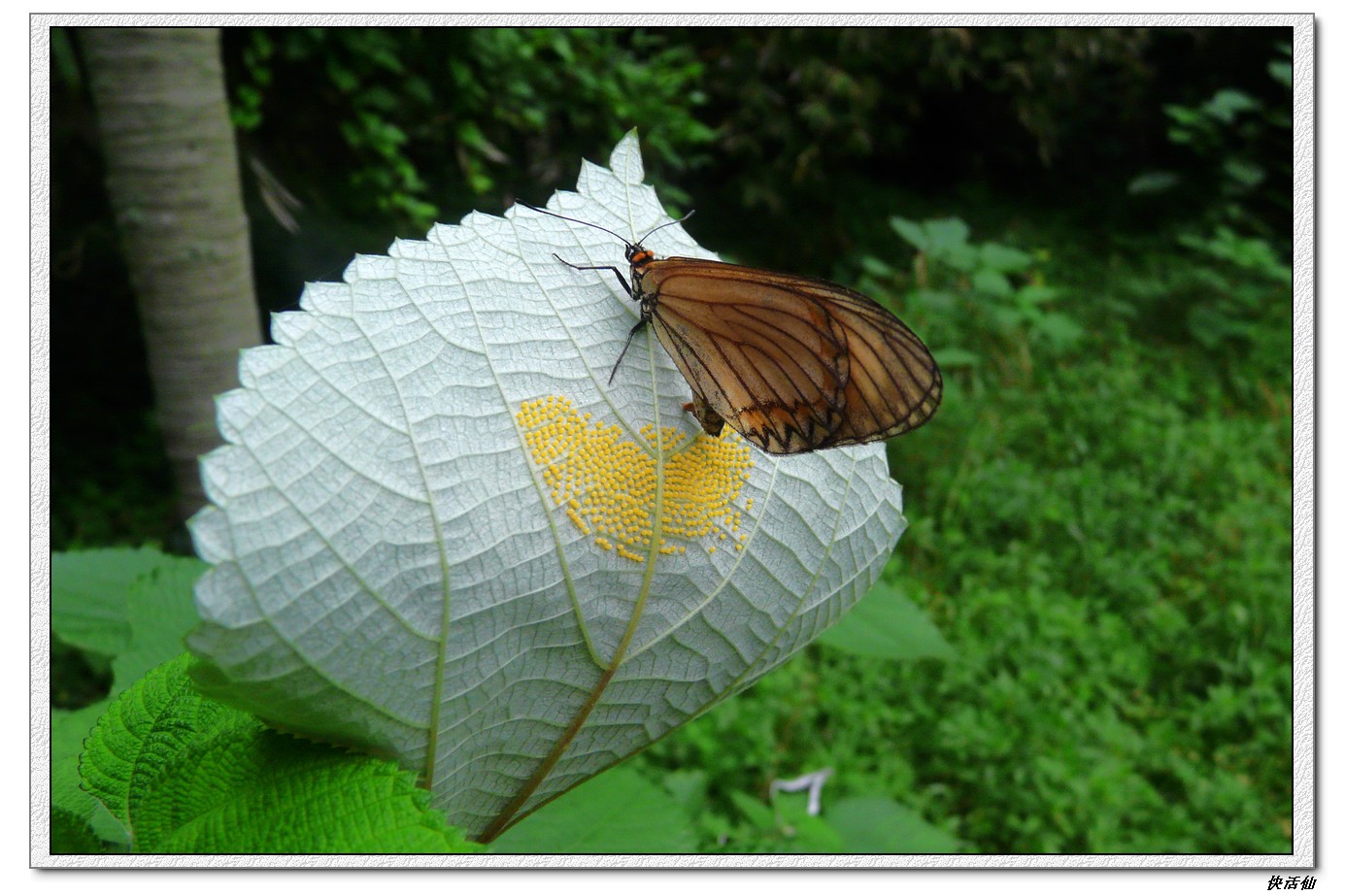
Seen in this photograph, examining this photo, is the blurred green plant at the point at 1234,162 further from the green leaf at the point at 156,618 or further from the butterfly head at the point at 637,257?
the green leaf at the point at 156,618

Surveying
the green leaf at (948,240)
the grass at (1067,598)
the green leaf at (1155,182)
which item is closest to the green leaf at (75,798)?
the grass at (1067,598)

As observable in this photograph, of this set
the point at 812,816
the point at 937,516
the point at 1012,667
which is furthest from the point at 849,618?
the point at 937,516

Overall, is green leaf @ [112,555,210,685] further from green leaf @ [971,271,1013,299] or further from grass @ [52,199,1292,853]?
green leaf @ [971,271,1013,299]

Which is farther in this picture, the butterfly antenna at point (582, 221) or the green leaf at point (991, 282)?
the green leaf at point (991, 282)

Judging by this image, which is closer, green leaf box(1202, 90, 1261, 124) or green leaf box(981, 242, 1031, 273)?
green leaf box(981, 242, 1031, 273)

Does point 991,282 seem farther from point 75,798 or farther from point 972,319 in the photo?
point 75,798

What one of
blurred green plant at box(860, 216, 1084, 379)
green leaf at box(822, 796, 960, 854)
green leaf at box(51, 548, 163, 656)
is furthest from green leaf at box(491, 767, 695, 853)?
blurred green plant at box(860, 216, 1084, 379)
